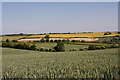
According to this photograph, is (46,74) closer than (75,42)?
Yes

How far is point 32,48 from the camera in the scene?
40125mm

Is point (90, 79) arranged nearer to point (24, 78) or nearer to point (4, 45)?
point (24, 78)

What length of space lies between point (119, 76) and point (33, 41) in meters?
40.4

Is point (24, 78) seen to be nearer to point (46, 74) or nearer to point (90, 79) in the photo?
point (46, 74)

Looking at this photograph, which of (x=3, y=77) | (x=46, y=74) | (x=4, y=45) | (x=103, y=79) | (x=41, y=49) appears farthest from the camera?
(x=4, y=45)

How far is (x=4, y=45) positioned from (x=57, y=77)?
154 ft

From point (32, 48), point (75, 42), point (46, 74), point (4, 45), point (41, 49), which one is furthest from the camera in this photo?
point (4, 45)

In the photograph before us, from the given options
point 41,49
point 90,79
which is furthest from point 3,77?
point 41,49

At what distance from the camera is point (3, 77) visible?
25.4ft

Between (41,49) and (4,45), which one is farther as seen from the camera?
(4,45)

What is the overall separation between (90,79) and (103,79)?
50cm

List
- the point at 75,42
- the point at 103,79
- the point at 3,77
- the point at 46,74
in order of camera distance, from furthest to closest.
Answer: the point at 75,42 < the point at 3,77 < the point at 46,74 < the point at 103,79

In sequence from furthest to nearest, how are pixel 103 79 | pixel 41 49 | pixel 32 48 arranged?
pixel 32 48 < pixel 41 49 < pixel 103 79

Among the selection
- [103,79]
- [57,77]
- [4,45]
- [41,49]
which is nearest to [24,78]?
[57,77]
